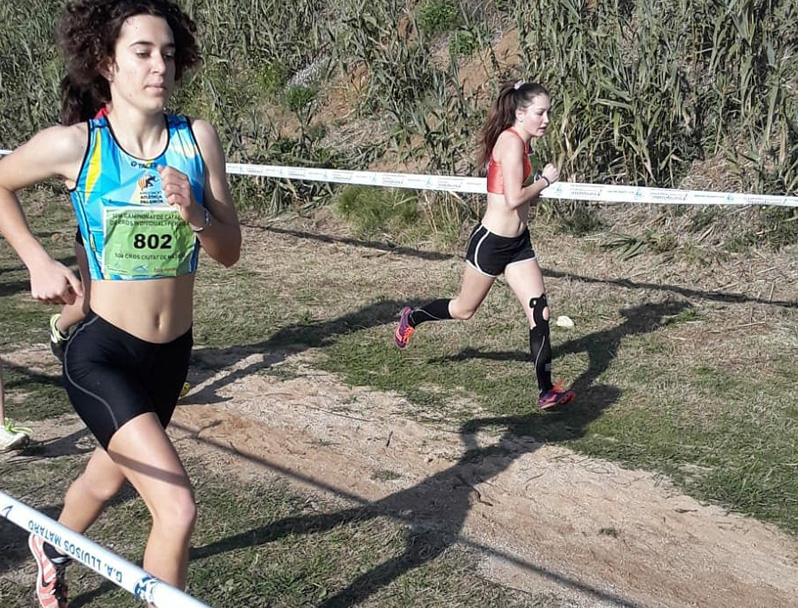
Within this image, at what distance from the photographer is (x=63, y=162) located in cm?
308

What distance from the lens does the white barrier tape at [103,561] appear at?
2.20 metres

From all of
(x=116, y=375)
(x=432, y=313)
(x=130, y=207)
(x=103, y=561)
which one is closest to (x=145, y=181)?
(x=130, y=207)

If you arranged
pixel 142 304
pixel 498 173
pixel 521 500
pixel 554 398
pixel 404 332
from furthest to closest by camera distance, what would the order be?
1. pixel 404 332
2. pixel 498 173
3. pixel 554 398
4. pixel 521 500
5. pixel 142 304

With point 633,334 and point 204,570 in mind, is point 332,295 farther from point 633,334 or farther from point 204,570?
point 204,570

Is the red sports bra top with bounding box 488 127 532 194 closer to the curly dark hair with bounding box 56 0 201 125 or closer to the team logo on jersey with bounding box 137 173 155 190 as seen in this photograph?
the curly dark hair with bounding box 56 0 201 125

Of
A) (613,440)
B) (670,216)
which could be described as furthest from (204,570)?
(670,216)

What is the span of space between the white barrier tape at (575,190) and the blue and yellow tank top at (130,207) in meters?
4.21

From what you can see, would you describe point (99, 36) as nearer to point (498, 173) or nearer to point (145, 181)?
point (145, 181)

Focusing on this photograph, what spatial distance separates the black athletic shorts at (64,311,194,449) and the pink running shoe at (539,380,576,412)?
279cm

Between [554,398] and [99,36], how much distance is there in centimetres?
339

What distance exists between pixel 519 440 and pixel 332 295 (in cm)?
344

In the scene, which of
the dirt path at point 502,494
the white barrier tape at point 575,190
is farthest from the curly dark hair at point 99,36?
the white barrier tape at point 575,190

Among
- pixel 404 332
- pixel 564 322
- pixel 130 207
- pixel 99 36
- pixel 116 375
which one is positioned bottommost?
pixel 564 322

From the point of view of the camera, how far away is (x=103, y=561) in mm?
2443
